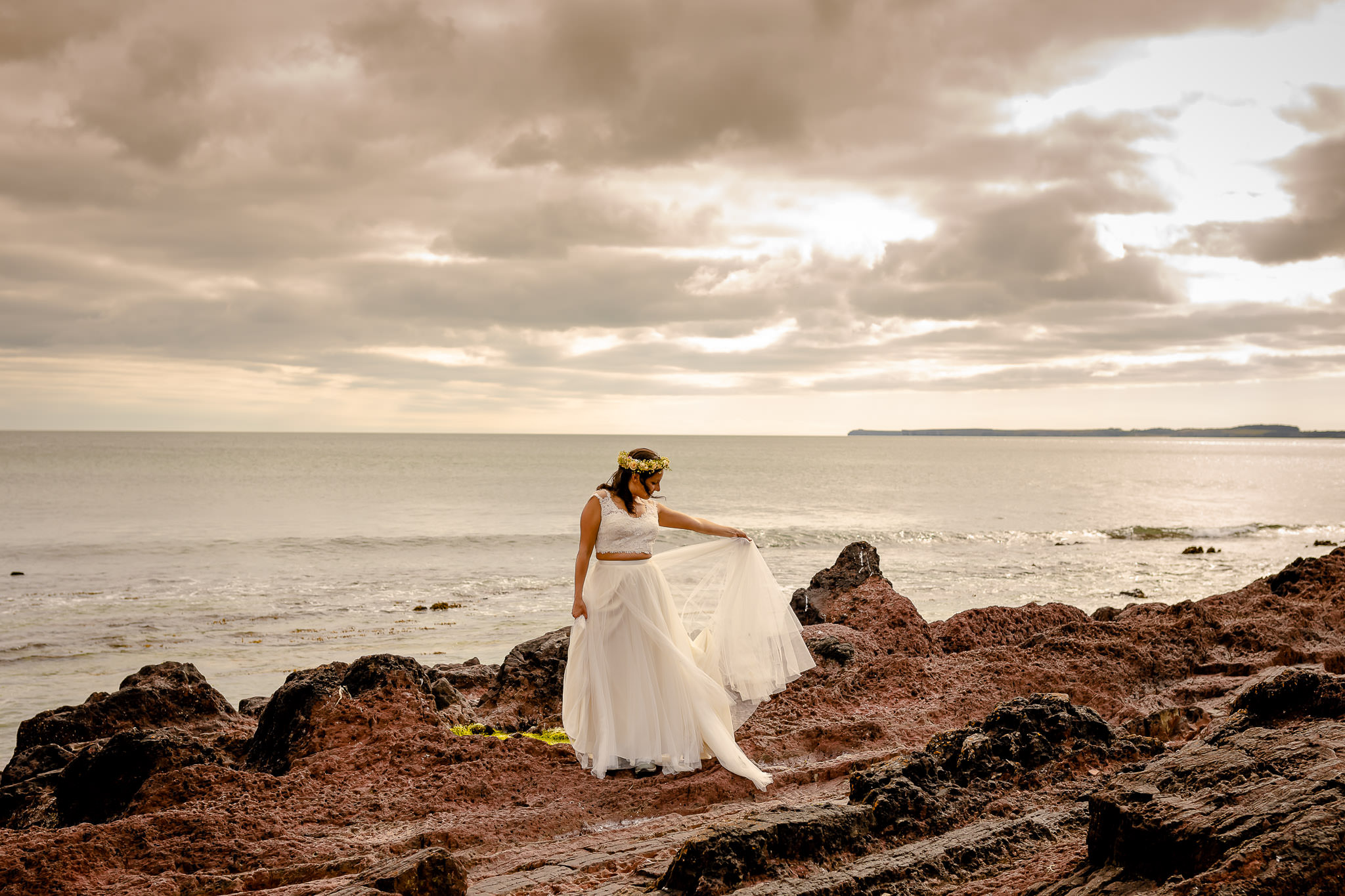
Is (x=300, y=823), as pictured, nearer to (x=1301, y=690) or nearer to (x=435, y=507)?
(x=1301, y=690)

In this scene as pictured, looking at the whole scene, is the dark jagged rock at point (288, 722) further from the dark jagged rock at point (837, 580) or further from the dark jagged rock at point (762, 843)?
the dark jagged rock at point (837, 580)

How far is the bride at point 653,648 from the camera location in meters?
6.42

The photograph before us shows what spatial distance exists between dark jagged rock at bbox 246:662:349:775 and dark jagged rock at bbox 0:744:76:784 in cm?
203

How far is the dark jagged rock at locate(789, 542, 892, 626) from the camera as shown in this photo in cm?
1118

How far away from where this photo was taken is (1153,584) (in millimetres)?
22172

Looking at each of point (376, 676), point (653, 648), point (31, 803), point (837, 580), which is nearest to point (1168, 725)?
point (653, 648)

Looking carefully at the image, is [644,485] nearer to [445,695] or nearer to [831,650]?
[831,650]

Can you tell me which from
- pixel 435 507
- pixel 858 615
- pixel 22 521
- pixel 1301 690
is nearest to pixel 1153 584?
pixel 858 615

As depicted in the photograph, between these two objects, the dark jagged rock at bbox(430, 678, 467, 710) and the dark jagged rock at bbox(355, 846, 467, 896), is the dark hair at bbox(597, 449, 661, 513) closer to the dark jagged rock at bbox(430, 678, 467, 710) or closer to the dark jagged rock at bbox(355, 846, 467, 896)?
the dark jagged rock at bbox(355, 846, 467, 896)

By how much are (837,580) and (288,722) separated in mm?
7520

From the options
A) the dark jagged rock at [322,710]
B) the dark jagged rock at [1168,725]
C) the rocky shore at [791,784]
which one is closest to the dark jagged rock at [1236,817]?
the rocky shore at [791,784]

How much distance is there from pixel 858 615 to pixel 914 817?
6.42 m

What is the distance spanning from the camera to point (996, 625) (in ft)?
33.3

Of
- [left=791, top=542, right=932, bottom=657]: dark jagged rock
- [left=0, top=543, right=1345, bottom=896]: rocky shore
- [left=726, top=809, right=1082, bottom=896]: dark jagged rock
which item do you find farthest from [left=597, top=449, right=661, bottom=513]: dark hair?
[left=791, top=542, right=932, bottom=657]: dark jagged rock
